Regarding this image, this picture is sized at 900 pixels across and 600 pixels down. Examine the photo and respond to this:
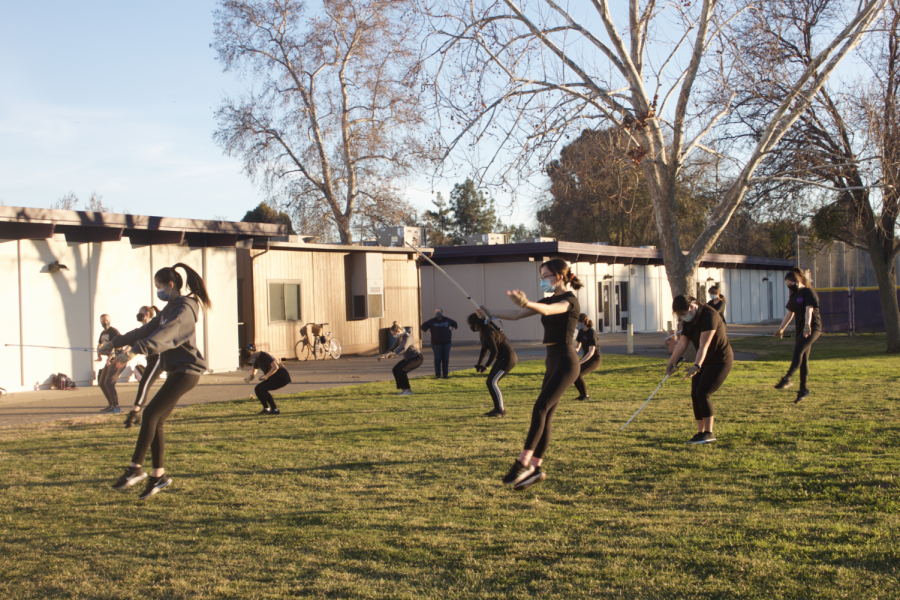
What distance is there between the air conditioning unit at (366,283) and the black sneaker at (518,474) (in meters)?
20.1

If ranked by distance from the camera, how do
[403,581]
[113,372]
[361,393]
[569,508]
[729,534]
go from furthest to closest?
1. [361,393]
2. [113,372]
3. [569,508]
4. [729,534]
5. [403,581]

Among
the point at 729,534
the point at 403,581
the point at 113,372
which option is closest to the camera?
the point at 403,581

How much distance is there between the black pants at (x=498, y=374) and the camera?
35.8ft

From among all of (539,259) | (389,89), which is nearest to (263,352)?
(539,259)

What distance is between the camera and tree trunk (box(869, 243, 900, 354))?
72.5 feet

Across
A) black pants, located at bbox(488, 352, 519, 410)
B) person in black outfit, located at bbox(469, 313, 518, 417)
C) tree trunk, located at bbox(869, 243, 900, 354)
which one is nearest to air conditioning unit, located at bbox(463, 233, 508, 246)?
tree trunk, located at bbox(869, 243, 900, 354)

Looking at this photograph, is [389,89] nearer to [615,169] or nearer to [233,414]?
[615,169]

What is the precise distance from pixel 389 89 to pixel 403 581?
29855 millimetres

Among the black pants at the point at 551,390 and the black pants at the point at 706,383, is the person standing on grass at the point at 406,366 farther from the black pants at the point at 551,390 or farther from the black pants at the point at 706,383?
the black pants at the point at 551,390

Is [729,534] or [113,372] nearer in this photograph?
[729,534]

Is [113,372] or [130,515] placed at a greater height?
[113,372]

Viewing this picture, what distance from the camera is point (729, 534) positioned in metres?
5.05

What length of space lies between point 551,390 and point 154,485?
3583 mm

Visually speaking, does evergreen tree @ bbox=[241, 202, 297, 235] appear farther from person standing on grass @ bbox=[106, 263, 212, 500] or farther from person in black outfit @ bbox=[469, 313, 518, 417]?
person standing on grass @ bbox=[106, 263, 212, 500]
